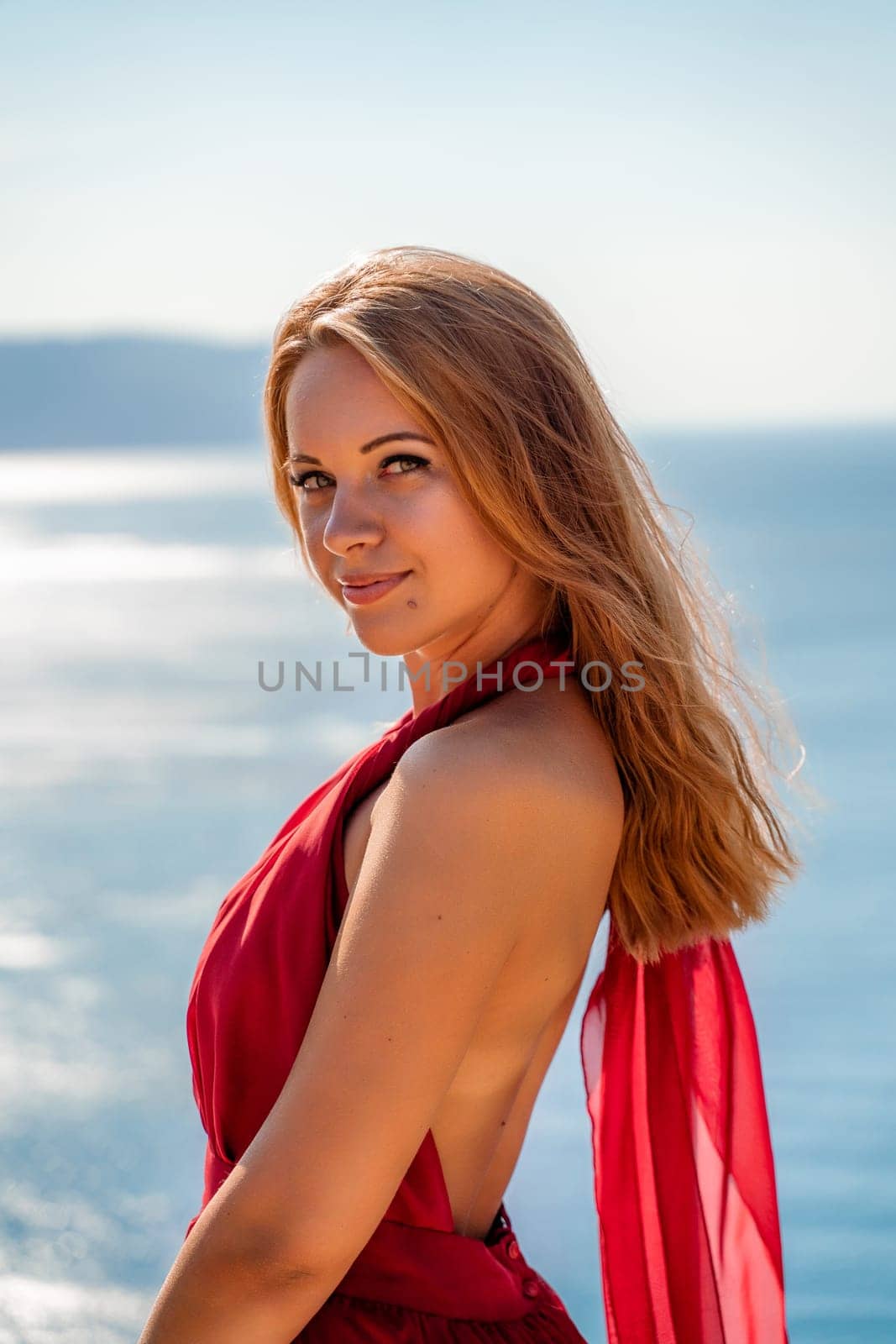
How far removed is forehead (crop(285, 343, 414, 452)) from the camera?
4.64 feet

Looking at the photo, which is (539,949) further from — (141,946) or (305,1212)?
(141,946)

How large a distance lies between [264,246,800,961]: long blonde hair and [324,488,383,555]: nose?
0.09 metres

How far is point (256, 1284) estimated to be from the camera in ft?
3.80

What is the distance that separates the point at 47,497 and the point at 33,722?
24.0ft

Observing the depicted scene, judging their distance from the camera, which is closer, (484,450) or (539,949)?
(539,949)

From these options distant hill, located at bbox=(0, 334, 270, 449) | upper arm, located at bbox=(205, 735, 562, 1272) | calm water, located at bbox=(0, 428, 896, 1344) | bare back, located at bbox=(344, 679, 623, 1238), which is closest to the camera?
upper arm, located at bbox=(205, 735, 562, 1272)

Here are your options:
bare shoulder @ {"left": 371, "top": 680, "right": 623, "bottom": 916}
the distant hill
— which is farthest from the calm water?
the distant hill

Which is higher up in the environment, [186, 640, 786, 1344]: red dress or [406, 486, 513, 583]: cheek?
[406, 486, 513, 583]: cheek

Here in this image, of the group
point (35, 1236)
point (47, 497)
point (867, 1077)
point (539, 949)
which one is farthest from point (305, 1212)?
point (47, 497)

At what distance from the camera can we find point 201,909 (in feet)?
14.3

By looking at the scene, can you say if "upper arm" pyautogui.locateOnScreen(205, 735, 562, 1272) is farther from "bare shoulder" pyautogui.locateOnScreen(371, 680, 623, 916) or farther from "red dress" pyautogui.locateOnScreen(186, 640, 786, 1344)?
"red dress" pyautogui.locateOnScreen(186, 640, 786, 1344)

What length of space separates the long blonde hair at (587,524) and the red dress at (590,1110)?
3.1 inches

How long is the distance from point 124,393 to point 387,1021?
23.0 m

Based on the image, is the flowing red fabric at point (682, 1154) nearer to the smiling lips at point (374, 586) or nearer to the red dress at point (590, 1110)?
the red dress at point (590, 1110)
